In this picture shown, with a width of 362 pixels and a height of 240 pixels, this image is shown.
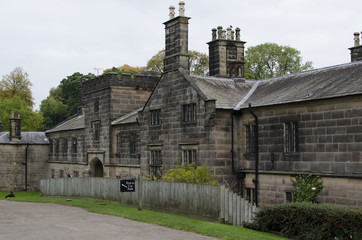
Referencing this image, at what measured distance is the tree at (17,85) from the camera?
81688 mm

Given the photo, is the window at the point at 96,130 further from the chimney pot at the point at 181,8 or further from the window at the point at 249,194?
the window at the point at 249,194

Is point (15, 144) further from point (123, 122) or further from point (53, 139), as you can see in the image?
point (123, 122)

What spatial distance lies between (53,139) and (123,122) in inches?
741

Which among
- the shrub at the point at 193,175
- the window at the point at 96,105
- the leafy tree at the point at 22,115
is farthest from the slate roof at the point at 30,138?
the shrub at the point at 193,175

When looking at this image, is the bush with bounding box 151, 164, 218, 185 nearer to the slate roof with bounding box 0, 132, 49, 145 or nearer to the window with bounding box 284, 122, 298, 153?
the window with bounding box 284, 122, 298, 153

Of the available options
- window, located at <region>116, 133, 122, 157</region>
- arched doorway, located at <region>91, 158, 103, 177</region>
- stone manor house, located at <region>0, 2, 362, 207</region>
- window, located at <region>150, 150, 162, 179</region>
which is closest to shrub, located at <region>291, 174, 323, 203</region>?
stone manor house, located at <region>0, 2, 362, 207</region>

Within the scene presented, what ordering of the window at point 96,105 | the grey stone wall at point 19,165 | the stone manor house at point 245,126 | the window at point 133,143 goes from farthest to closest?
1. the grey stone wall at point 19,165
2. the window at point 96,105
3. the window at point 133,143
4. the stone manor house at point 245,126

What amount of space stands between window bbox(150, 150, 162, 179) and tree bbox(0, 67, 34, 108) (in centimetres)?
5686

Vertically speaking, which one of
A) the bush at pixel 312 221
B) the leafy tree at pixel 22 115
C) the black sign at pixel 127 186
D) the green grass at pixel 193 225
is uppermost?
the leafy tree at pixel 22 115

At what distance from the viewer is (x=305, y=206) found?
677 inches

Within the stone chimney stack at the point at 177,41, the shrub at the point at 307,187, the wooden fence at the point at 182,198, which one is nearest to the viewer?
the wooden fence at the point at 182,198

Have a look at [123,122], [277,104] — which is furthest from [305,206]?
[123,122]

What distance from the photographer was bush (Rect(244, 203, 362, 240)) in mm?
15938

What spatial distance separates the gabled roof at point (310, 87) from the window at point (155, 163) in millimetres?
6266
